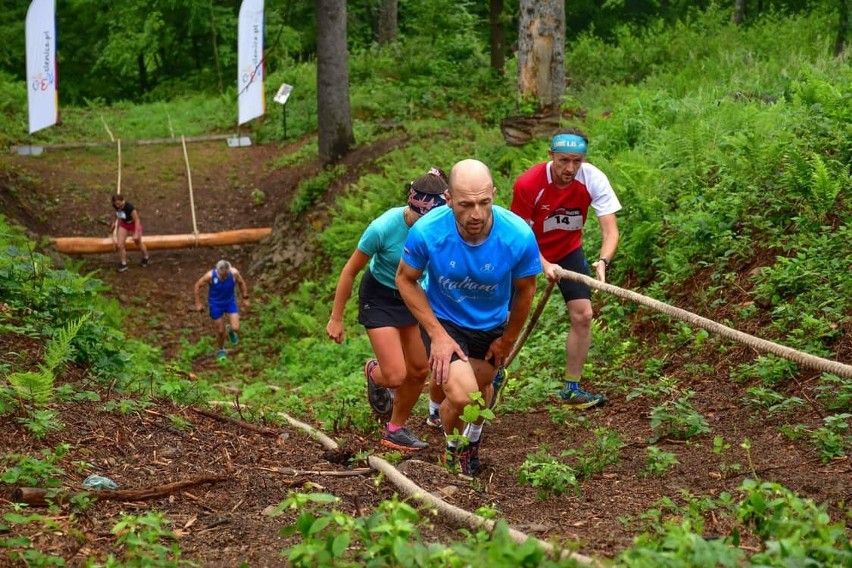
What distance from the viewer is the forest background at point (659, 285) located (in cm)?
571

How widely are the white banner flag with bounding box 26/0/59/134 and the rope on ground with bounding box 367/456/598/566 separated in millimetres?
19248

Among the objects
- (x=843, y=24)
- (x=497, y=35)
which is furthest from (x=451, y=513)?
(x=497, y=35)

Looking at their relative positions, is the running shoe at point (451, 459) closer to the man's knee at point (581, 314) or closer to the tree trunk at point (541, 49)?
the man's knee at point (581, 314)

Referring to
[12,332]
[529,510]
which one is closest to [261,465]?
[529,510]

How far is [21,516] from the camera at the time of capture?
459 centimetres

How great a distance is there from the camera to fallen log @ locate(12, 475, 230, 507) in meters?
5.03

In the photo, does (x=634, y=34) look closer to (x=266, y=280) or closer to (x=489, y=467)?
(x=266, y=280)

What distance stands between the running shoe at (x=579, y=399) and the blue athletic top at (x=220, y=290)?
25.2ft

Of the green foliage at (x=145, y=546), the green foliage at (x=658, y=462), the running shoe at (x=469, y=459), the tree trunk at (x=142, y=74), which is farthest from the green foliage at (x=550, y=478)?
the tree trunk at (x=142, y=74)

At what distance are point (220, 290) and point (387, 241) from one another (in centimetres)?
815

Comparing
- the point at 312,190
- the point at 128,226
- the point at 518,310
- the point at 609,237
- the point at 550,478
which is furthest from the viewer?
the point at 312,190

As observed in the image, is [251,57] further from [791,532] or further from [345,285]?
[791,532]

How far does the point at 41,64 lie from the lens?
22578 millimetres

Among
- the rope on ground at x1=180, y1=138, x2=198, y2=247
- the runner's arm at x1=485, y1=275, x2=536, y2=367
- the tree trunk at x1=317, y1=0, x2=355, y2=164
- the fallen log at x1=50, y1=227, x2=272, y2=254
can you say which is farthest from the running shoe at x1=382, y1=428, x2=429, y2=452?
the tree trunk at x1=317, y1=0, x2=355, y2=164
